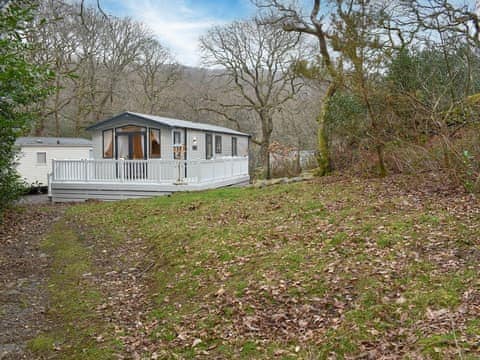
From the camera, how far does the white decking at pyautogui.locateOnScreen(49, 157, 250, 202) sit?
13.8 metres

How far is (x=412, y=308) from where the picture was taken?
360cm

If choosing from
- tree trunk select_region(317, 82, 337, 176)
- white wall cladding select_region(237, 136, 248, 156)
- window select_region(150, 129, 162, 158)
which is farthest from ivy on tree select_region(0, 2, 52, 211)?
white wall cladding select_region(237, 136, 248, 156)

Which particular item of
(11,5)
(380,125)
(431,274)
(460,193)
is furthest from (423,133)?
(11,5)

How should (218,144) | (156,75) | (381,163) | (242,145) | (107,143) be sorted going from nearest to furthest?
(381,163) < (107,143) < (218,144) < (242,145) < (156,75)

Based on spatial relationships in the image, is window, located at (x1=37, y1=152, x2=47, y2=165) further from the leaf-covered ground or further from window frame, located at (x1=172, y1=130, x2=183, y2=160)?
the leaf-covered ground

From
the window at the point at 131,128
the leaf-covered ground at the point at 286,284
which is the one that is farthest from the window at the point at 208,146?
the leaf-covered ground at the point at 286,284

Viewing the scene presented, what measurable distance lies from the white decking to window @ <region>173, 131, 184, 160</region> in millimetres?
1595

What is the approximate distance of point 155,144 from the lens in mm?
15914

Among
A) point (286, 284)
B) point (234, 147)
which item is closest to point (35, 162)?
point (234, 147)

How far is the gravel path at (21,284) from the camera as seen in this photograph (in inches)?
171

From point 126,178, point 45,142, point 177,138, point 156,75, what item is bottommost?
point 126,178

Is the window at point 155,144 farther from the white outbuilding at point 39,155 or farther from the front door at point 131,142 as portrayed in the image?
the white outbuilding at point 39,155

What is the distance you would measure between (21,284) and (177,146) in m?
10.3

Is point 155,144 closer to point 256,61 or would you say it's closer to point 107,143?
Answer: point 107,143
